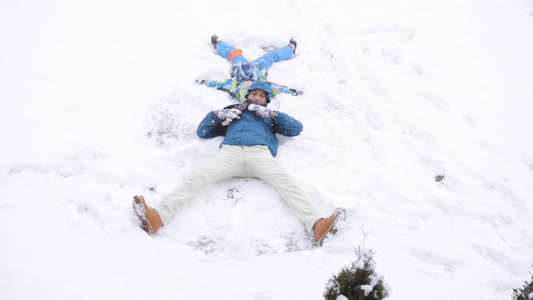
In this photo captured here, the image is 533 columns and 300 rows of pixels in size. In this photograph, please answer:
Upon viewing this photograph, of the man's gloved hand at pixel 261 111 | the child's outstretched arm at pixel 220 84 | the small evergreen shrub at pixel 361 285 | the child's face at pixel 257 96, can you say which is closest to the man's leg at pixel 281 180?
the man's gloved hand at pixel 261 111

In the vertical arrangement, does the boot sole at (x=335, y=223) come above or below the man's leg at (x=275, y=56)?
below

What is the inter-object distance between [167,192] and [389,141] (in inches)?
125

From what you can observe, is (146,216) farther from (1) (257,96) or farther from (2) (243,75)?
(2) (243,75)

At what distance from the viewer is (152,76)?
5.99 metres

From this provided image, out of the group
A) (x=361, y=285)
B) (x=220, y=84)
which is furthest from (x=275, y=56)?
(x=361, y=285)

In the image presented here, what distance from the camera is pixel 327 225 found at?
12.1 feet

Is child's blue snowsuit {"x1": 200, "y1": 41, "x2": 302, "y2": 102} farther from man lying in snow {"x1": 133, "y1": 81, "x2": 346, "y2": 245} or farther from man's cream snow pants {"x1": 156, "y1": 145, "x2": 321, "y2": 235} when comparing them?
man's cream snow pants {"x1": 156, "y1": 145, "x2": 321, "y2": 235}

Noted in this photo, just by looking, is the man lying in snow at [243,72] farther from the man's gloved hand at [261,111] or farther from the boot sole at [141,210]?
the boot sole at [141,210]

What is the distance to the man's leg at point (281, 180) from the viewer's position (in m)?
3.94

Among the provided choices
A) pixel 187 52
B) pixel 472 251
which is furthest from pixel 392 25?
pixel 472 251

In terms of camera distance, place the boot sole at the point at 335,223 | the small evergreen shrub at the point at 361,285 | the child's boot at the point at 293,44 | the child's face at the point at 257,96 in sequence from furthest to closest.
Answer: the child's boot at the point at 293,44, the child's face at the point at 257,96, the boot sole at the point at 335,223, the small evergreen shrub at the point at 361,285

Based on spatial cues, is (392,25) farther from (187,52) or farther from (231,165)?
(231,165)

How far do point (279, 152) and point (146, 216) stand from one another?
2.05 meters

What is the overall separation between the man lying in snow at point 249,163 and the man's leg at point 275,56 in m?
1.23
